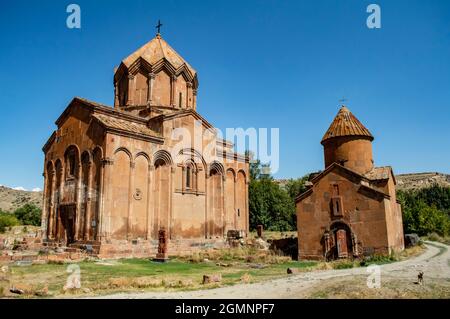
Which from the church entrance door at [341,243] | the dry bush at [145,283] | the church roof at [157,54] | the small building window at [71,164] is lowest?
the dry bush at [145,283]

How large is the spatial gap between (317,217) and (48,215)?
1427cm

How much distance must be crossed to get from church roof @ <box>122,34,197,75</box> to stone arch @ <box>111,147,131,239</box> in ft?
23.8

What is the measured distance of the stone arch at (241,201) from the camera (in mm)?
22820

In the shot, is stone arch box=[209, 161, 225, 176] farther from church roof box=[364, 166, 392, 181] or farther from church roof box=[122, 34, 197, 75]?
church roof box=[364, 166, 392, 181]

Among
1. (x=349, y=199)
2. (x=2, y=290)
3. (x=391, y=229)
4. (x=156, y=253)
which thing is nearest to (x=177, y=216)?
(x=156, y=253)

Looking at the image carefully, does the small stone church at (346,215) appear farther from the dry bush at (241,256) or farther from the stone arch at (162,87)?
the stone arch at (162,87)

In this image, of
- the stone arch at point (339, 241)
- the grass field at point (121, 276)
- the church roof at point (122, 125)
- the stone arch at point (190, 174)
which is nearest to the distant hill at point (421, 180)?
the stone arch at point (190, 174)

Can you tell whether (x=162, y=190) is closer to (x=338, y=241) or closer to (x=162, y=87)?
(x=162, y=87)

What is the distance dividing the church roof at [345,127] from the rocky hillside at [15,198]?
176 feet

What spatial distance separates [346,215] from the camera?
15750 millimetres

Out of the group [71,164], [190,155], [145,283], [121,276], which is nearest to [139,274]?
[121,276]

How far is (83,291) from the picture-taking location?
7566 mm

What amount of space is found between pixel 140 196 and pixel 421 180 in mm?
74087

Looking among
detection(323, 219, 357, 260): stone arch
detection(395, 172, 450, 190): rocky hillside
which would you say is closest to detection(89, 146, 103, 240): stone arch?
detection(323, 219, 357, 260): stone arch
